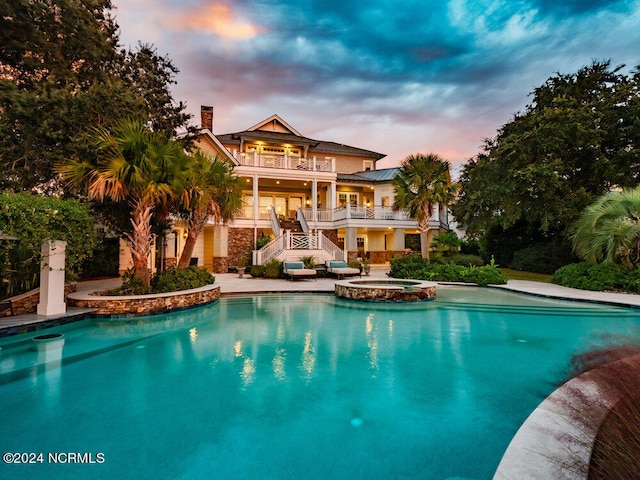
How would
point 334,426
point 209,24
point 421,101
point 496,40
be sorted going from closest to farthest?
1. point 334,426
2. point 209,24
3. point 496,40
4. point 421,101

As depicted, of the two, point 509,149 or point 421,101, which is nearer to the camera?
point 509,149

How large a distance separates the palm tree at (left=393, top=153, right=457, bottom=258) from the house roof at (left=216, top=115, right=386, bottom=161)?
1222cm

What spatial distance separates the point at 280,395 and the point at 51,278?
303 inches

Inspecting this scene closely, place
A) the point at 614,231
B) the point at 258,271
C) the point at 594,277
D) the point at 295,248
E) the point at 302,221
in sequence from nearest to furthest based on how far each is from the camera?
the point at 614,231 → the point at 594,277 → the point at 258,271 → the point at 295,248 → the point at 302,221

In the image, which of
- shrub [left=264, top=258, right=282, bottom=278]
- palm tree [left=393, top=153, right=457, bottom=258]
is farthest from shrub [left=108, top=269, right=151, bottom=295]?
palm tree [left=393, top=153, right=457, bottom=258]

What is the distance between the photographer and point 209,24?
45.9 feet

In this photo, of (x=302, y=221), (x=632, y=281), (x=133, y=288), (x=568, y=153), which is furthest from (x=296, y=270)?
(x=568, y=153)

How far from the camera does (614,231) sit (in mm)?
12812

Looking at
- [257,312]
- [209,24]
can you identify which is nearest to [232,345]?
[257,312]

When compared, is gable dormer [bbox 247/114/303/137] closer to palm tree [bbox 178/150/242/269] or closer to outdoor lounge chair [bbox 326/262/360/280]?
palm tree [bbox 178/150/242/269]

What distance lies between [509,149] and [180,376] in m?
20.4

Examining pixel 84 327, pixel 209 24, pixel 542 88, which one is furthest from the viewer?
pixel 542 88

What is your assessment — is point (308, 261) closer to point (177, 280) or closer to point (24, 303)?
point (177, 280)

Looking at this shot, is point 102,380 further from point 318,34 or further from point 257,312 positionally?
point 318,34
